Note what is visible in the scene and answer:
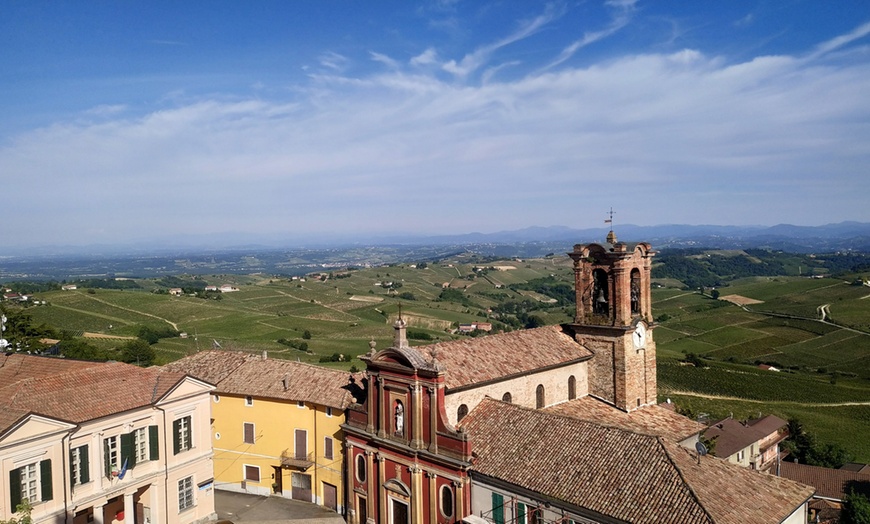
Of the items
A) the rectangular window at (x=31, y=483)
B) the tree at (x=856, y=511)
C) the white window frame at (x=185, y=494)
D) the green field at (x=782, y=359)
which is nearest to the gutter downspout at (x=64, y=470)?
the rectangular window at (x=31, y=483)

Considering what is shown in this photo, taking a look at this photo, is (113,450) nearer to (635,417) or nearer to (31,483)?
(31,483)

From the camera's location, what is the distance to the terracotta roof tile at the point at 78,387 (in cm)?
2084

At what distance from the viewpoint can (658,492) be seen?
17094 mm

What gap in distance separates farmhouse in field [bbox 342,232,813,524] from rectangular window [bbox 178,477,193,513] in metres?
6.47

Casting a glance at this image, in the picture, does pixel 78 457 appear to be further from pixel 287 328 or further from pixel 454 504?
pixel 287 328

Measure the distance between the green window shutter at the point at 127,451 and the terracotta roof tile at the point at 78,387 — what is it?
112 centimetres

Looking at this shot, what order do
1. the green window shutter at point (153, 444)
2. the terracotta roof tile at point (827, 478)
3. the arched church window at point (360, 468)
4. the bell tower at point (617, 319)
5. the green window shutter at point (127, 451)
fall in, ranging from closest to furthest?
the green window shutter at point (127, 451), the green window shutter at point (153, 444), the arched church window at point (360, 468), the bell tower at point (617, 319), the terracotta roof tile at point (827, 478)

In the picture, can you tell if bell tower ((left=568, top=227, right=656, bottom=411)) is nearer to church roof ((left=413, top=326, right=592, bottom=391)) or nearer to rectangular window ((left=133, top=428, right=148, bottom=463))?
church roof ((left=413, top=326, right=592, bottom=391))

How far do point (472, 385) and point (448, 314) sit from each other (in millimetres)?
93035

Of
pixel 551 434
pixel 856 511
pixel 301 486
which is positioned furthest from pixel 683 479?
pixel 301 486

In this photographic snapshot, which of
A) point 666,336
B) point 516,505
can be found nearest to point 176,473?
point 516,505

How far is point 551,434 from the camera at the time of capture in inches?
813

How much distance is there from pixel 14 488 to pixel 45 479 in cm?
102

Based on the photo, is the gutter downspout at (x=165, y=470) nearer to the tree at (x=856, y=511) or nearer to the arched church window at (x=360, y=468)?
the arched church window at (x=360, y=468)
